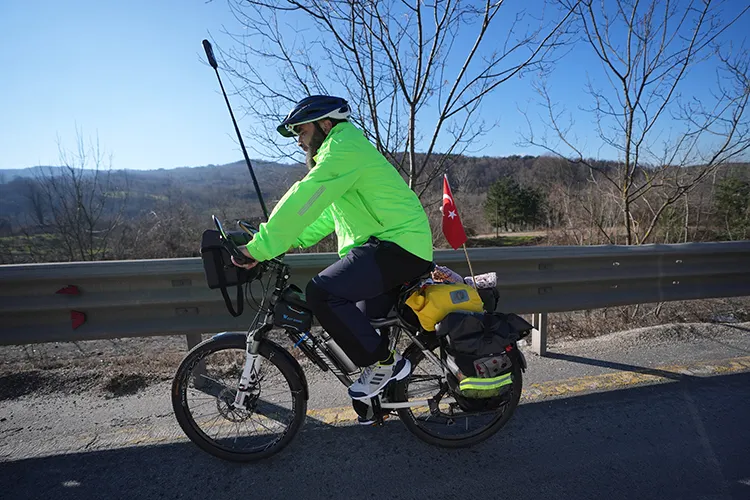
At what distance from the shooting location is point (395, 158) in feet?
16.2

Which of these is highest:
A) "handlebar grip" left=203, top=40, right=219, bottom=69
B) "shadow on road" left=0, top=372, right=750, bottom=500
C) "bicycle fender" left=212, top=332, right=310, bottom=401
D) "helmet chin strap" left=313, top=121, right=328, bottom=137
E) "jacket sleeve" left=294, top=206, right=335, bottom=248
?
"handlebar grip" left=203, top=40, right=219, bottom=69

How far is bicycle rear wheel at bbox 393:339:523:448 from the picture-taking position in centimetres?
245

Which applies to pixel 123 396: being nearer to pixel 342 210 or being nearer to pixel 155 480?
pixel 155 480

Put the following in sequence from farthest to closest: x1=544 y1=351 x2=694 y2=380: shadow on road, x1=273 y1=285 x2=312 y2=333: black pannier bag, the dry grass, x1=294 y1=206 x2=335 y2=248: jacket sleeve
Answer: the dry grass, x1=544 y1=351 x2=694 y2=380: shadow on road, x1=294 y1=206 x2=335 y2=248: jacket sleeve, x1=273 y1=285 x2=312 y2=333: black pannier bag

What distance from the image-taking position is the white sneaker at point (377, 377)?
2359 mm

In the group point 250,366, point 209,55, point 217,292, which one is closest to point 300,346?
point 250,366

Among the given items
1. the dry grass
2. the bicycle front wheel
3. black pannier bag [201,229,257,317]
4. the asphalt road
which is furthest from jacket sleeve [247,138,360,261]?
the dry grass

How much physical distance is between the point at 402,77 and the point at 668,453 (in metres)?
4.08

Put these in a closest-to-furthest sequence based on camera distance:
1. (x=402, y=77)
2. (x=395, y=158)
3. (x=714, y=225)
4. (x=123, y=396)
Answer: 1. (x=123, y=396)
2. (x=402, y=77)
3. (x=395, y=158)
4. (x=714, y=225)

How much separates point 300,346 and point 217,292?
3.65 ft

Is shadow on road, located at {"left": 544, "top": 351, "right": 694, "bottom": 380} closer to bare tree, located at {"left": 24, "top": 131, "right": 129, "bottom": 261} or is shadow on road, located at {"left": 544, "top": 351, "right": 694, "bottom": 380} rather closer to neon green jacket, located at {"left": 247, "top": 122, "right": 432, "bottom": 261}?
neon green jacket, located at {"left": 247, "top": 122, "right": 432, "bottom": 261}

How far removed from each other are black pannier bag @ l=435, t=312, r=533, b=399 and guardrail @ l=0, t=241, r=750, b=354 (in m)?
1.21

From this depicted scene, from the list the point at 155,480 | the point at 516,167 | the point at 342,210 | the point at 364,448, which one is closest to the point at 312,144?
the point at 342,210

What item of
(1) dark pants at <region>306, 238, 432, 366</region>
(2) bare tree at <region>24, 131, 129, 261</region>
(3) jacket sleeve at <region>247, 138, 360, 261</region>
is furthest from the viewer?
(2) bare tree at <region>24, 131, 129, 261</region>
